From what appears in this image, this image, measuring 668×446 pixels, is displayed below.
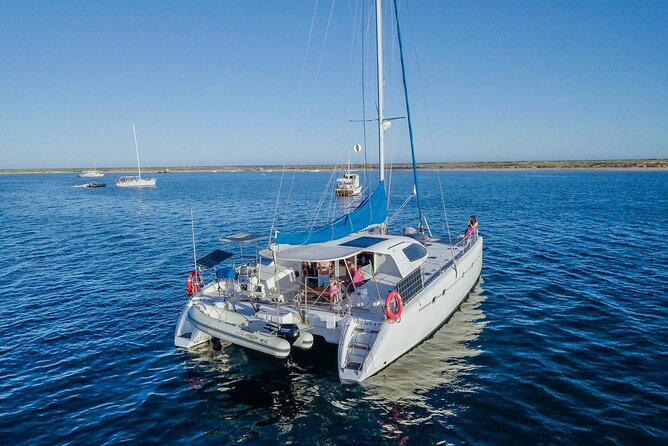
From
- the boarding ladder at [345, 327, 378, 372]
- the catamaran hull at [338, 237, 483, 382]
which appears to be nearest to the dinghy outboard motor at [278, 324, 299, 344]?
the catamaran hull at [338, 237, 483, 382]

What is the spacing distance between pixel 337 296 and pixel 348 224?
3091 millimetres

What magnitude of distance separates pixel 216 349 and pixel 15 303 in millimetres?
11984

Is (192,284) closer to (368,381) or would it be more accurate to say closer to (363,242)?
(363,242)

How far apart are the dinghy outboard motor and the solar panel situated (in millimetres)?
3895

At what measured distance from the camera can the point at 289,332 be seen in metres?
10.4

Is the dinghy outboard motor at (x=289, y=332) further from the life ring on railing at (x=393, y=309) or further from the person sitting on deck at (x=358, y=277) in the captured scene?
the person sitting on deck at (x=358, y=277)

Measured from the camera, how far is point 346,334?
1039 cm

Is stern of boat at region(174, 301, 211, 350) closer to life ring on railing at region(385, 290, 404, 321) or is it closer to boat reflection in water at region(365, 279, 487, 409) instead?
boat reflection in water at region(365, 279, 487, 409)

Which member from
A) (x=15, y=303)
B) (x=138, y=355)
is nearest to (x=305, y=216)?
(x=15, y=303)

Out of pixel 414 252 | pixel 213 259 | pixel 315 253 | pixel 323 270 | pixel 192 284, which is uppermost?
pixel 315 253

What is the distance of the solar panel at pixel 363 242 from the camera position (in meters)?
13.5

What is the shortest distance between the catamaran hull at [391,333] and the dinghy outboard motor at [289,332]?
48.4 inches

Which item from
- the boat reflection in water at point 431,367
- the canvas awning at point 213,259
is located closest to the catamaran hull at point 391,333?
the boat reflection in water at point 431,367

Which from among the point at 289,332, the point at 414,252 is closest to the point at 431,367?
the point at 289,332
